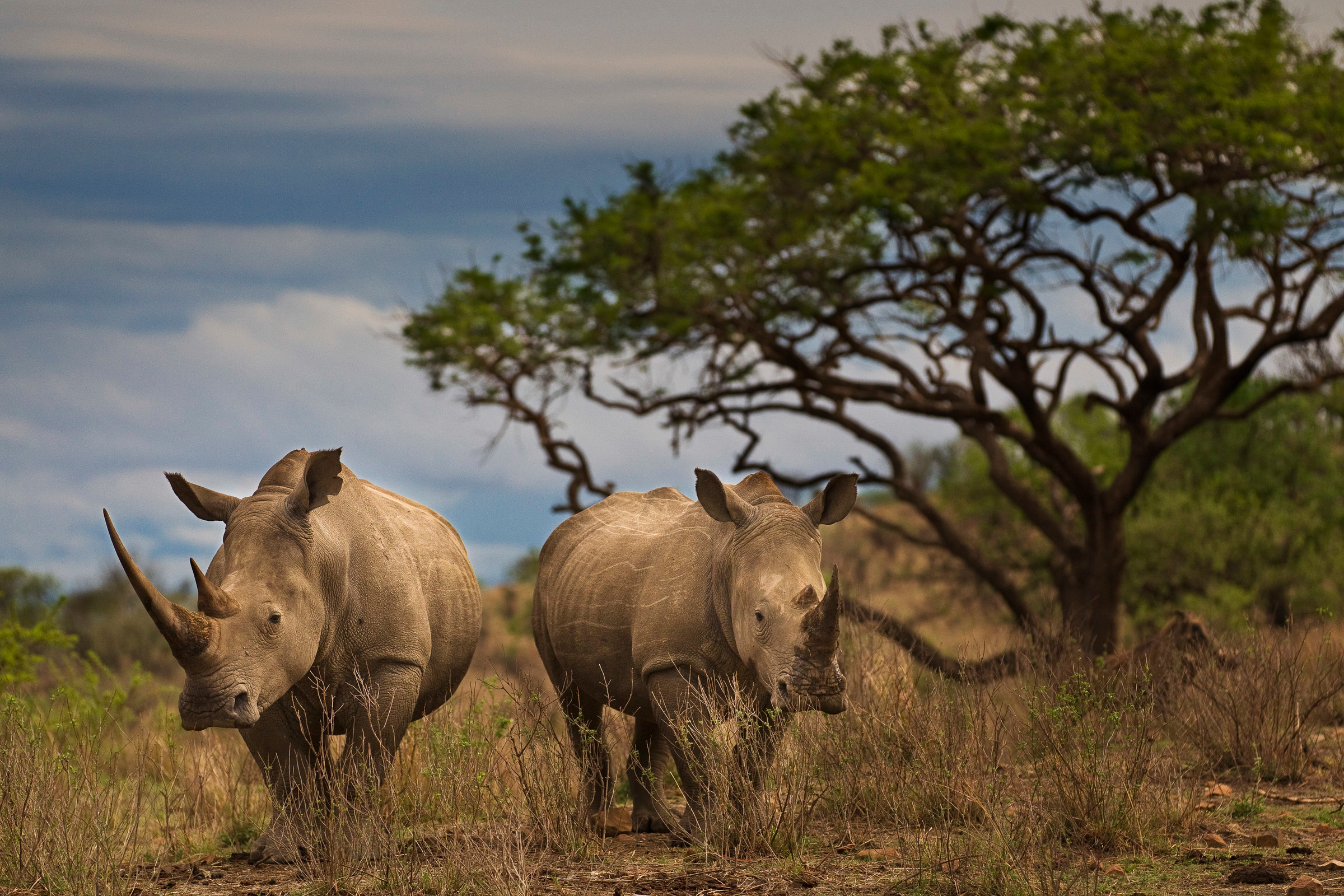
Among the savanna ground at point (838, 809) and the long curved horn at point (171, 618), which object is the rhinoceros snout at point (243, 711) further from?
the savanna ground at point (838, 809)

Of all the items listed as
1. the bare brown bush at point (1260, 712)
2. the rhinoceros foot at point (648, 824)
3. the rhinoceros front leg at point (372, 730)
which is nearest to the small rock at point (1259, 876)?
the bare brown bush at point (1260, 712)

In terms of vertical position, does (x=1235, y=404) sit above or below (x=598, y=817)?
above

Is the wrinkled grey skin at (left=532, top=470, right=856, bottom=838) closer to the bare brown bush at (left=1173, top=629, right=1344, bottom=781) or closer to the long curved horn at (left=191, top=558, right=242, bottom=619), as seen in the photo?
the long curved horn at (left=191, top=558, right=242, bottom=619)

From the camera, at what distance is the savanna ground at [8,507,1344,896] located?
5566mm

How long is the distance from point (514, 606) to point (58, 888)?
97.9 feet

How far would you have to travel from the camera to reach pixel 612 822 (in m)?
6.97

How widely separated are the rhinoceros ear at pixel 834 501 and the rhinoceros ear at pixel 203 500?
2.52m

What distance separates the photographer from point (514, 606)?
35250 mm

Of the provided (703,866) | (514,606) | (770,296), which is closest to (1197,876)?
(703,866)

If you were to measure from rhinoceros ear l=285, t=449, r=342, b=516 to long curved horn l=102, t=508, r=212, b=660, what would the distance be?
71 cm

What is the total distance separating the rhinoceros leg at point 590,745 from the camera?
270 inches

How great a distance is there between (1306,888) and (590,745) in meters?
3.43

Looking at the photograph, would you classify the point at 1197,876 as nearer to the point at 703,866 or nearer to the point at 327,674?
the point at 703,866

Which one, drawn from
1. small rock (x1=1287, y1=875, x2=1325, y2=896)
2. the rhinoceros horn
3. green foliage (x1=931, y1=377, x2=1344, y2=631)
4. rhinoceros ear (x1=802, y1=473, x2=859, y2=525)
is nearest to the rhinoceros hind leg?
the rhinoceros horn
